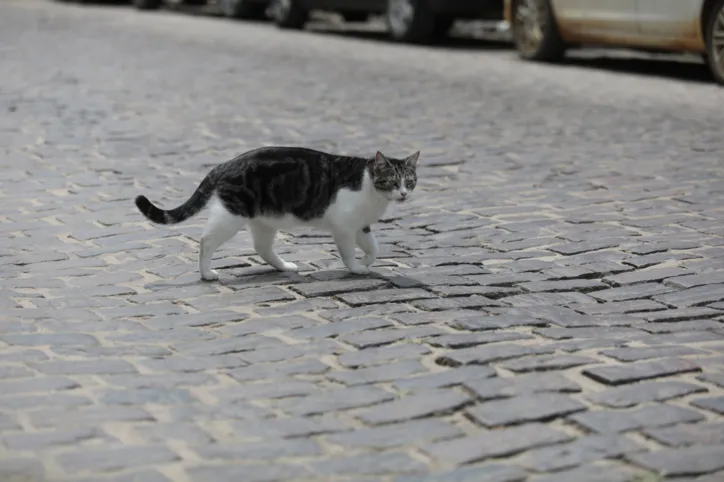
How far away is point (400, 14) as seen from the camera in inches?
750

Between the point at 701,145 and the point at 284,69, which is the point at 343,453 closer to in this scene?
the point at 701,145


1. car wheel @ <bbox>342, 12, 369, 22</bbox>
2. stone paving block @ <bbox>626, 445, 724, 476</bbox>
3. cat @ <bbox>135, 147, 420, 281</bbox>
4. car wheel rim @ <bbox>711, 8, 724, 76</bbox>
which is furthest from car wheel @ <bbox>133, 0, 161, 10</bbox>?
stone paving block @ <bbox>626, 445, 724, 476</bbox>

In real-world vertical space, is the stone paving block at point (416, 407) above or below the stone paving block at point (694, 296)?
above

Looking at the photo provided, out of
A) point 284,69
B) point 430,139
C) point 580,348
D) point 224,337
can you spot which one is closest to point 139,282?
point 224,337

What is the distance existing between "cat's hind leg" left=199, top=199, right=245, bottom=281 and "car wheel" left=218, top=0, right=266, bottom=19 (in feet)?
58.2

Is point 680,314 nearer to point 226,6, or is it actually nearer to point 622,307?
point 622,307

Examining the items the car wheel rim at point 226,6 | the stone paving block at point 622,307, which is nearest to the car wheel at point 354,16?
the car wheel rim at point 226,6

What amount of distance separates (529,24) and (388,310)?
11.3 meters

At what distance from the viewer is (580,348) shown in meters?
5.30

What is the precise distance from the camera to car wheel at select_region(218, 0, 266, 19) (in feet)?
78.6

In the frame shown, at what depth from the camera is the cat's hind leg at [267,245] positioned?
6645 mm

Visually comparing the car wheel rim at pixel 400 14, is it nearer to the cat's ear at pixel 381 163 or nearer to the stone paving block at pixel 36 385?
the cat's ear at pixel 381 163

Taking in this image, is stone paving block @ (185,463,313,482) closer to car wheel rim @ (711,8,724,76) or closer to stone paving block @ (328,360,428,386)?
stone paving block @ (328,360,428,386)

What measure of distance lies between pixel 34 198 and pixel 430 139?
12.0ft
